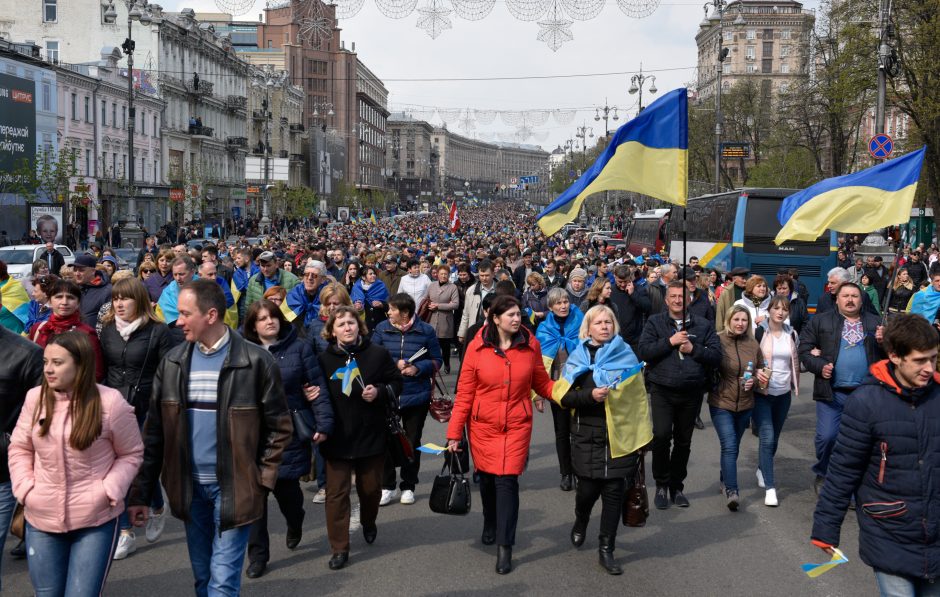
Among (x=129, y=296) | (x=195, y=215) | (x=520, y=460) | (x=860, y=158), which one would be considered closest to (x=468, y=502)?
(x=520, y=460)

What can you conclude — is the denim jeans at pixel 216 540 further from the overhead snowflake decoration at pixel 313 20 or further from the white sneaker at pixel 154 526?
the overhead snowflake decoration at pixel 313 20

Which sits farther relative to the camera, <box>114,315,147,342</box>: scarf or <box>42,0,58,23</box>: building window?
<box>42,0,58,23</box>: building window

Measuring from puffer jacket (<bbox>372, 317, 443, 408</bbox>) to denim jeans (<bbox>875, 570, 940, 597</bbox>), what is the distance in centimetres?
404

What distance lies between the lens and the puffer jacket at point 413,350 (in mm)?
7703

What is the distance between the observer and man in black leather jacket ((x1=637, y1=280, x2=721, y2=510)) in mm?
7477

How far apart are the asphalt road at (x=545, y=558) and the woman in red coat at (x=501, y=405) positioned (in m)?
0.41

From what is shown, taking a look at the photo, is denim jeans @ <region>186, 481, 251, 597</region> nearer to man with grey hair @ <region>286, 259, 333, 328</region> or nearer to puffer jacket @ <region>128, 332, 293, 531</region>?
puffer jacket @ <region>128, 332, 293, 531</region>

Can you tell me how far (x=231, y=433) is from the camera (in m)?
4.50

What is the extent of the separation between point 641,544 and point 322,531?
2.17 meters

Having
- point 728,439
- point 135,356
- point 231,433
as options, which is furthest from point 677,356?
point 231,433

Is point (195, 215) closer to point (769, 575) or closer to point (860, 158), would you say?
point (860, 158)

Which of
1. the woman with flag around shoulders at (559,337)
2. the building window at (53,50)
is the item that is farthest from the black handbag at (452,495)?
the building window at (53,50)

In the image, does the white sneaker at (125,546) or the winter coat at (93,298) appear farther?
the winter coat at (93,298)

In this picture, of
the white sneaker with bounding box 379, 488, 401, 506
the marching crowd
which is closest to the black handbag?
the marching crowd
